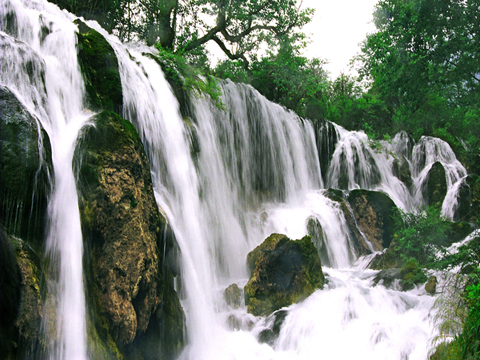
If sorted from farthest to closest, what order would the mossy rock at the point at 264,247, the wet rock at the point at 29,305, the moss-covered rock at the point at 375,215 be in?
1. the moss-covered rock at the point at 375,215
2. the mossy rock at the point at 264,247
3. the wet rock at the point at 29,305

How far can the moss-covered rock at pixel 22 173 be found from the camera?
13.7 ft

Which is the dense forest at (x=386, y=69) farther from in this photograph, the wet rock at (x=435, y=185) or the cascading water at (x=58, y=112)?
the cascading water at (x=58, y=112)

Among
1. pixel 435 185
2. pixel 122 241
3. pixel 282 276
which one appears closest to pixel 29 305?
pixel 122 241

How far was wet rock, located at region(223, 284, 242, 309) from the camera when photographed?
7.76 m

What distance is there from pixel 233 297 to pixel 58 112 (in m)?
4.78

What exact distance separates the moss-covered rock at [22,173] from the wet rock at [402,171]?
51.6 feet

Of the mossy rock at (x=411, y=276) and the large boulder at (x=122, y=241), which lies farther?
the mossy rock at (x=411, y=276)

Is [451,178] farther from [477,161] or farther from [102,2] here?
[102,2]

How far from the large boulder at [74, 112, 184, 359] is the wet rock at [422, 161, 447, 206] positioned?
13.5 metres

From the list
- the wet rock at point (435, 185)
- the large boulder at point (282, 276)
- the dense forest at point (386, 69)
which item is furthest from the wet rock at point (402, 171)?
the large boulder at point (282, 276)

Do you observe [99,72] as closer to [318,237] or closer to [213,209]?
[213,209]

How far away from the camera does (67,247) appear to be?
15.3 ft

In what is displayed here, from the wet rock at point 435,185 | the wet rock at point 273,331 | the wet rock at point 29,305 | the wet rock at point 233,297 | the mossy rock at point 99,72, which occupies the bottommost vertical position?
the wet rock at point 273,331

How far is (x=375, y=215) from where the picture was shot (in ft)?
42.3
